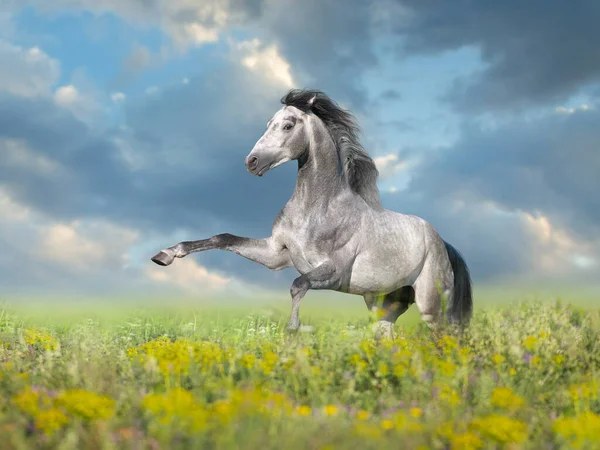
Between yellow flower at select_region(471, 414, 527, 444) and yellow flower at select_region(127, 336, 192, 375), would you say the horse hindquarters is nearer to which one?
yellow flower at select_region(127, 336, 192, 375)

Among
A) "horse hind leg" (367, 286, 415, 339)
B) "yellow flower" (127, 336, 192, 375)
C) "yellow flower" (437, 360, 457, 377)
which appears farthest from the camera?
"horse hind leg" (367, 286, 415, 339)

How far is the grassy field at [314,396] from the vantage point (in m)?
3.56

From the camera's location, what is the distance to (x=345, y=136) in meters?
8.95

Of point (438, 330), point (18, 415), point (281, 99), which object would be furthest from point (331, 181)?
point (18, 415)

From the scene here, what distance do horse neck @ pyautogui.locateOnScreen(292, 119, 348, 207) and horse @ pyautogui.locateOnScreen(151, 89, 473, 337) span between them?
0.04 feet

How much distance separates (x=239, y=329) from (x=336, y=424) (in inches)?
278

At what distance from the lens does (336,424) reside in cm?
383

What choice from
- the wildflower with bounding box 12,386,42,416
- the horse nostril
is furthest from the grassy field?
the horse nostril

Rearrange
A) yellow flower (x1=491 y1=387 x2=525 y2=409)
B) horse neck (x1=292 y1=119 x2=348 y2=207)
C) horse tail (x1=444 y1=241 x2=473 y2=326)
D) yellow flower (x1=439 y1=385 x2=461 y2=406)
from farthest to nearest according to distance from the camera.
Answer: horse tail (x1=444 y1=241 x2=473 y2=326) → horse neck (x1=292 y1=119 x2=348 y2=207) → yellow flower (x1=439 y1=385 x2=461 y2=406) → yellow flower (x1=491 y1=387 x2=525 y2=409)

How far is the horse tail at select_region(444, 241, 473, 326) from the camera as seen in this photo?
1055 cm

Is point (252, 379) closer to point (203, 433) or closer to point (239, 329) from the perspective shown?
point (203, 433)

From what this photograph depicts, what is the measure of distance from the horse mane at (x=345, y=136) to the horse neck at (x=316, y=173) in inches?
13.9

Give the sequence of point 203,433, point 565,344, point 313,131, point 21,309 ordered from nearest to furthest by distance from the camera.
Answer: point 203,433 → point 565,344 → point 313,131 → point 21,309

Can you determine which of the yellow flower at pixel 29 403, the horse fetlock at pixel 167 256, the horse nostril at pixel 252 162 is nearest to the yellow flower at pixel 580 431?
the yellow flower at pixel 29 403
